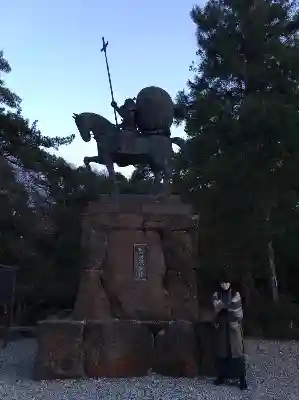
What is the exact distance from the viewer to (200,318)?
22.7ft

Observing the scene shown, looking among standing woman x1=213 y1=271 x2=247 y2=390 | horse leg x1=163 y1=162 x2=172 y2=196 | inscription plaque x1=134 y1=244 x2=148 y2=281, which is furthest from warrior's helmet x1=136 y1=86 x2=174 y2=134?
standing woman x1=213 y1=271 x2=247 y2=390

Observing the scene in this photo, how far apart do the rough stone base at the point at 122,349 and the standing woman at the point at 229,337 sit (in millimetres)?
422

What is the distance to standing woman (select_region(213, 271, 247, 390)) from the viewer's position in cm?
582

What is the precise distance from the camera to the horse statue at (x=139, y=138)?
720 cm

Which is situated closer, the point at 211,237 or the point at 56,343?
the point at 56,343

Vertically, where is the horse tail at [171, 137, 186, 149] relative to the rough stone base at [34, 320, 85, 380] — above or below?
above

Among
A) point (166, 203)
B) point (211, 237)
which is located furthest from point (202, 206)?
point (166, 203)

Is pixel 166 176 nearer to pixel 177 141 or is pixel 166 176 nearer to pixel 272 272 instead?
pixel 177 141

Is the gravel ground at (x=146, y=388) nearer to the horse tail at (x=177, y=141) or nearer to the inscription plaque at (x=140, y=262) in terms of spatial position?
the inscription plaque at (x=140, y=262)

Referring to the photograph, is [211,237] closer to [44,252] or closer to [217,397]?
[44,252]

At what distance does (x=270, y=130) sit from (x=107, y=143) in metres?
5.42

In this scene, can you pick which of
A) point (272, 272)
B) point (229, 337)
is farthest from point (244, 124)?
point (229, 337)

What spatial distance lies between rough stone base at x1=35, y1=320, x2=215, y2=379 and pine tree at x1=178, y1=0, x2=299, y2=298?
5.44 metres

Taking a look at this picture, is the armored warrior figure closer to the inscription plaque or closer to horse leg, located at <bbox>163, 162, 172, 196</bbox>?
horse leg, located at <bbox>163, 162, 172, 196</bbox>
